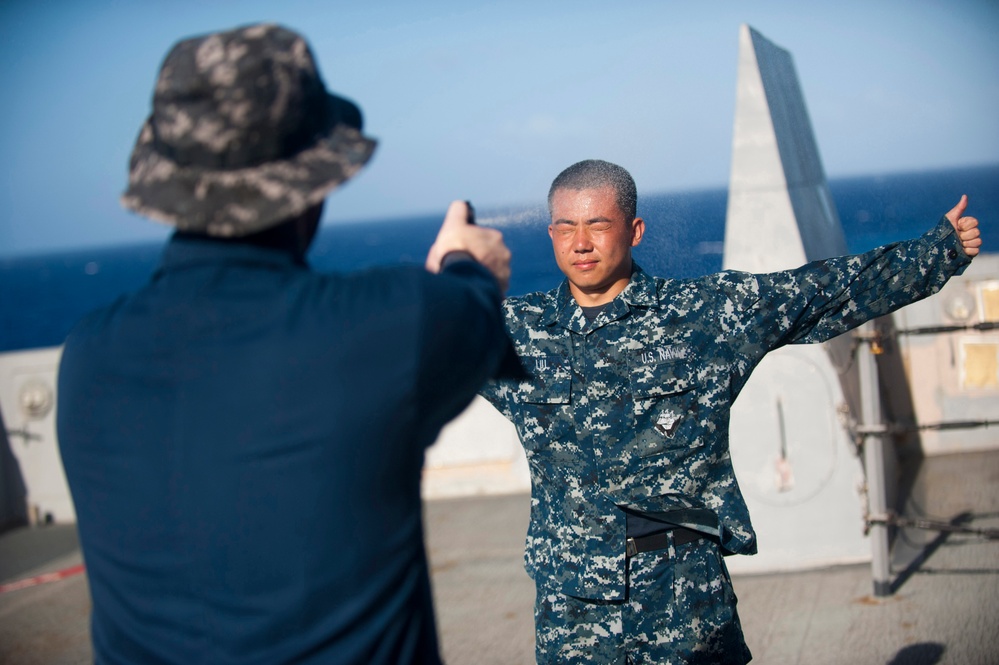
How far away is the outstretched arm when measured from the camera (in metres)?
2.85

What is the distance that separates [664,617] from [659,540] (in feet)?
0.70

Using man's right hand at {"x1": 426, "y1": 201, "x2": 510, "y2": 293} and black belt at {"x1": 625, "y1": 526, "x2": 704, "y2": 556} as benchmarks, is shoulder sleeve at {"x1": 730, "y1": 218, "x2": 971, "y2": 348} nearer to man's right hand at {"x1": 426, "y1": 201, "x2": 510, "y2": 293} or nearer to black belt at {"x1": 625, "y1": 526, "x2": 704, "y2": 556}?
black belt at {"x1": 625, "y1": 526, "x2": 704, "y2": 556}

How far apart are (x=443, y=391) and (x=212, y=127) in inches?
19.9

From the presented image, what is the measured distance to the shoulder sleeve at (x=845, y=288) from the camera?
2.84 meters

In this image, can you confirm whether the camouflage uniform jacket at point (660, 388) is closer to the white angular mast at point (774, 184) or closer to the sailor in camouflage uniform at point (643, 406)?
the sailor in camouflage uniform at point (643, 406)

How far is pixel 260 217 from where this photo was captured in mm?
→ 1489

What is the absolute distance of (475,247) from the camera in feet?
5.63

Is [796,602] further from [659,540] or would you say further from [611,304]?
[611,304]

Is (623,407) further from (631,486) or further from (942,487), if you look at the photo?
(942,487)

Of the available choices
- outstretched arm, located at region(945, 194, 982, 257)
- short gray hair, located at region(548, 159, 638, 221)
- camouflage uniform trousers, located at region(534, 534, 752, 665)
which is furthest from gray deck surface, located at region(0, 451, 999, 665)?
short gray hair, located at region(548, 159, 638, 221)

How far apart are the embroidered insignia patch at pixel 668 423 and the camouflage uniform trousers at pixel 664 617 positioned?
323 millimetres

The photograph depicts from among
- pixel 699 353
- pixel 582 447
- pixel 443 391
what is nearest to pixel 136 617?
pixel 443 391

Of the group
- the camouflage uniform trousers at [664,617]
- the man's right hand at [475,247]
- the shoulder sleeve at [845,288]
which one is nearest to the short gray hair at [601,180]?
the shoulder sleeve at [845,288]

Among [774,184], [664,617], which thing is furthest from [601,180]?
[774,184]
